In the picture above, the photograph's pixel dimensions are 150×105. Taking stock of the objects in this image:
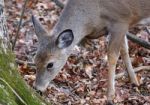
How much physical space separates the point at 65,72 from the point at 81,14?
48.0 inches

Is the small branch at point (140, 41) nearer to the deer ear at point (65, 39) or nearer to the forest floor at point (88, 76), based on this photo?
the forest floor at point (88, 76)

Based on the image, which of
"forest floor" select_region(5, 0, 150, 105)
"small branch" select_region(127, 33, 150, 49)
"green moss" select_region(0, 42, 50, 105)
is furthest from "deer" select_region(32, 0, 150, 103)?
"green moss" select_region(0, 42, 50, 105)

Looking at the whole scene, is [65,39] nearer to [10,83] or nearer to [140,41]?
[140,41]

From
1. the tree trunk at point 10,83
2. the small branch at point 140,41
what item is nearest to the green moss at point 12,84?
the tree trunk at point 10,83

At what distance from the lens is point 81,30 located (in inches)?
301

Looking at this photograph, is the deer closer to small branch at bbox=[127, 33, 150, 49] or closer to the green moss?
small branch at bbox=[127, 33, 150, 49]

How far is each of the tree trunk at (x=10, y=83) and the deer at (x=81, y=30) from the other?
6.74 ft

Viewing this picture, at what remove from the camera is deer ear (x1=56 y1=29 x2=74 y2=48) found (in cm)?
714

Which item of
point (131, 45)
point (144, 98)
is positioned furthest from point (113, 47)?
point (131, 45)

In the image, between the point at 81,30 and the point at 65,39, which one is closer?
the point at 65,39

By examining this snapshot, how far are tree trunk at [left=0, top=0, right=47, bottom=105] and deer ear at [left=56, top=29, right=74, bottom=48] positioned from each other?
1.86 metres

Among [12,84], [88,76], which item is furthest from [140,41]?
[12,84]

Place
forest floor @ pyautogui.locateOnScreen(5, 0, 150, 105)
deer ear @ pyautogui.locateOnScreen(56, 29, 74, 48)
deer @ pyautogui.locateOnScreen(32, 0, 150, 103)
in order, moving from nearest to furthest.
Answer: deer ear @ pyautogui.locateOnScreen(56, 29, 74, 48) → forest floor @ pyautogui.locateOnScreen(5, 0, 150, 105) → deer @ pyautogui.locateOnScreen(32, 0, 150, 103)

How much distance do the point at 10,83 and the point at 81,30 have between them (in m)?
2.93
